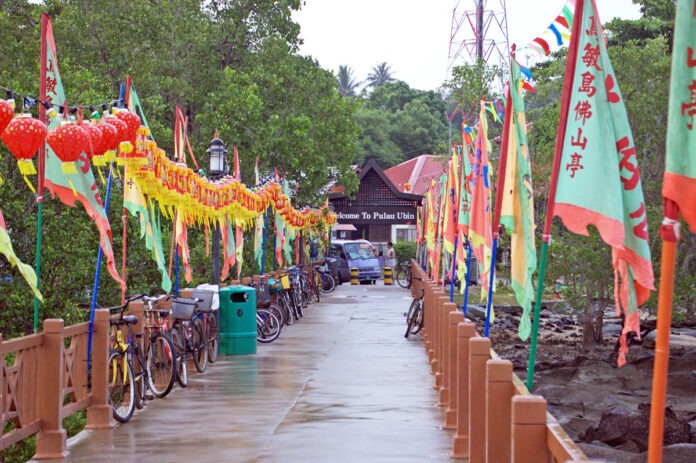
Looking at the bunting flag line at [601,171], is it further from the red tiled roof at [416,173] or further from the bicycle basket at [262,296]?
the red tiled roof at [416,173]

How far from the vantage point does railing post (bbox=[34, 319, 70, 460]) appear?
10125 millimetres

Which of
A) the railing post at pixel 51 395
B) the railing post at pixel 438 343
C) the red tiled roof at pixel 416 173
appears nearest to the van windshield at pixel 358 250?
the red tiled roof at pixel 416 173

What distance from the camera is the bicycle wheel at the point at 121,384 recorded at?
1200 centimetres

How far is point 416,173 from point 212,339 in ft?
161

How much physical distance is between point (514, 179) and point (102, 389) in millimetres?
4638

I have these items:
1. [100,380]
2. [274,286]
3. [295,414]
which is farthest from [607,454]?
[274,286]

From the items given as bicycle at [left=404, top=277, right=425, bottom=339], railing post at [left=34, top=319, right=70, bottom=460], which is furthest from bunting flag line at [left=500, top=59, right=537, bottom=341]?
bicycle at [left=404, top=277, right=425, bottom=339]

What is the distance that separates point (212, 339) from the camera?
701 inches

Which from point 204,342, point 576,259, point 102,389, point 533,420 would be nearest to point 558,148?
point 533,420

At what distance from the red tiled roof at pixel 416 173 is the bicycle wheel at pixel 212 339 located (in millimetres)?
44811

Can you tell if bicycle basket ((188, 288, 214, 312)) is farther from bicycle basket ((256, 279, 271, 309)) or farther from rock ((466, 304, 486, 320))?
rock ((466, 304, 486, 320))

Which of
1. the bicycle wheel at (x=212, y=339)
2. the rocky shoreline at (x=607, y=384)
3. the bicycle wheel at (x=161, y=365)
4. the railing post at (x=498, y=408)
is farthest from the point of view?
the bicycle wheel at (x=212, y=339)

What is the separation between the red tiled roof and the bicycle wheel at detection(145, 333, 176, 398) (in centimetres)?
4876

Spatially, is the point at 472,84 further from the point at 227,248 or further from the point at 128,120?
the point at 128,120
